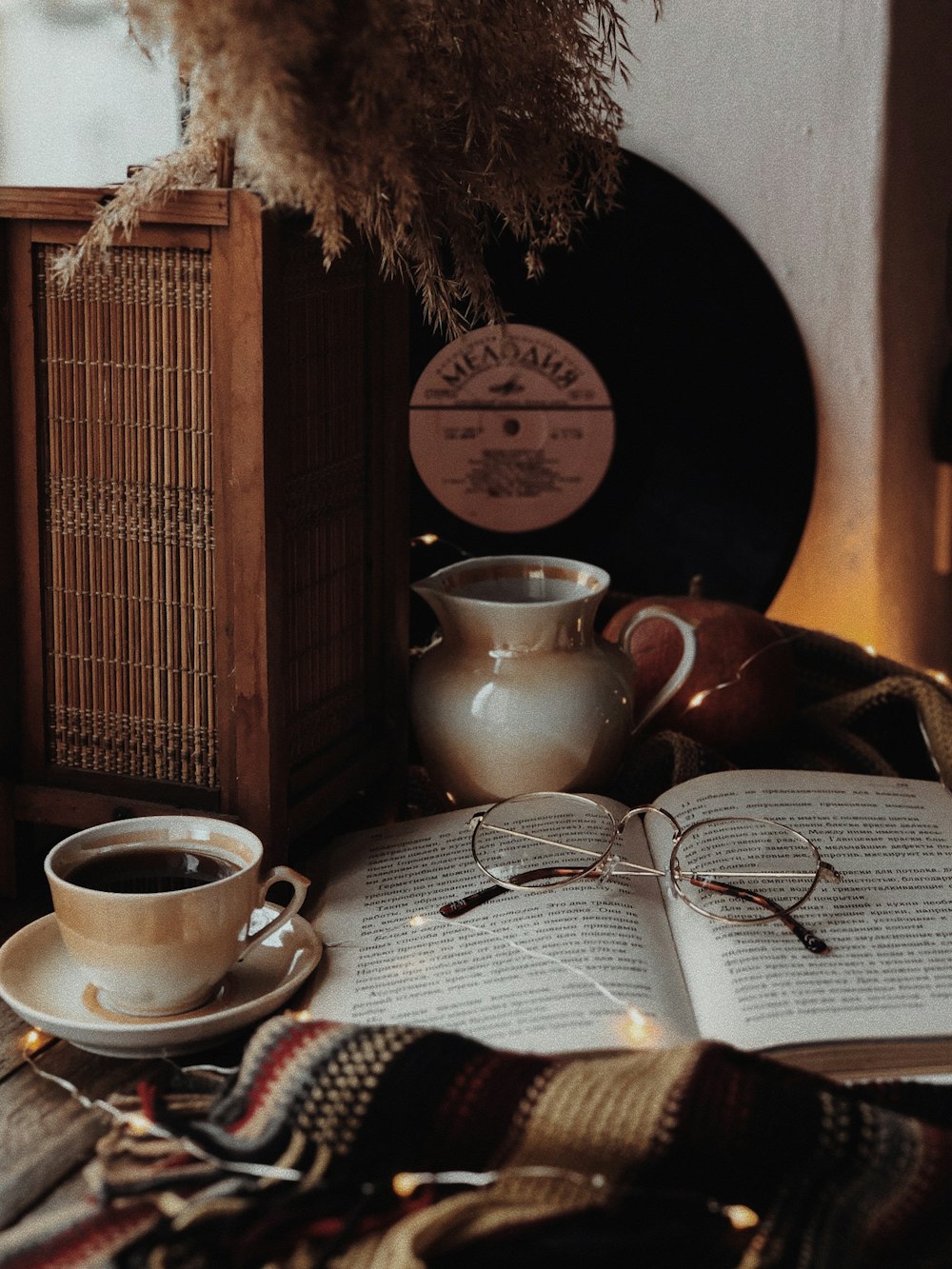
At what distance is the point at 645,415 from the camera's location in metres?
1.19

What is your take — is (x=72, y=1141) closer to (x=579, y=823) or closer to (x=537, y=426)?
(x=579, y=823)

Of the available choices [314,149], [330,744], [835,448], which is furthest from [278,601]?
[835,448]

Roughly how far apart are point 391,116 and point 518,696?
34 centimetres

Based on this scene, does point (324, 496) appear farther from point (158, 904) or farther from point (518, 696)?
point (158, 904)

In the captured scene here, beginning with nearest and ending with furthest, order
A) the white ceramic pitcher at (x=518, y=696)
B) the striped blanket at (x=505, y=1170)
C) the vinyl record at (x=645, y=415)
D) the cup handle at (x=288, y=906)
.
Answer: the striped blanket at (x=505, y=1170) < the cup handle at (x=288, y=906) < the white ceramic pitcher at (x=518, y=696) < the vinyl record at (x=645, y=415)

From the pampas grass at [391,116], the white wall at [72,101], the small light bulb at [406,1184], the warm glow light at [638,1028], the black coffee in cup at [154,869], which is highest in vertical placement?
the white wall at [72,101]

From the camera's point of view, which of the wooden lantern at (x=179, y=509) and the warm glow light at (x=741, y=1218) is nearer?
the warm glow light at (x=741, y=1218)

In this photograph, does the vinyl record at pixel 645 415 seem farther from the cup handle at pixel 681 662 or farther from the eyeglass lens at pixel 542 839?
the eyeglass lens at pixel 542 839

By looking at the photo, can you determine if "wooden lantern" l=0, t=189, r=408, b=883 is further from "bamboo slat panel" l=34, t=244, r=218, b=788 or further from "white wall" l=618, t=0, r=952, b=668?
"white wall" l=618, t=0, r=952, b=668

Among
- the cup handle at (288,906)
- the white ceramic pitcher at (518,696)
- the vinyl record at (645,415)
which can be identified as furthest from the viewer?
the vinyl record at (645,415)

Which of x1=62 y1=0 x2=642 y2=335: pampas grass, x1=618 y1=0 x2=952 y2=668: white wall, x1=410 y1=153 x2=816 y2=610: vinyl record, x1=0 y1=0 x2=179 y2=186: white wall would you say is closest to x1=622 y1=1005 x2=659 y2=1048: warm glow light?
x1=62 y1=0 x2=642 y2=335: pampas grass

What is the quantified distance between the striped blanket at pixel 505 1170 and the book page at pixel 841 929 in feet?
0.27

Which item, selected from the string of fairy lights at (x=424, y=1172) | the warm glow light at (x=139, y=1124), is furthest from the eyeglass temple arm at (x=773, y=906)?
the warm glow light at (x=139, y=1124)

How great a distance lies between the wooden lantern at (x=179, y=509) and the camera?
703mm
